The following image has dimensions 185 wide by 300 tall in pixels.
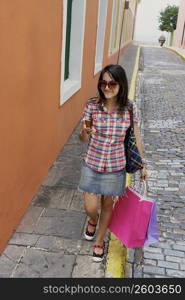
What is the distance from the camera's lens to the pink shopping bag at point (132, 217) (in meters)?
3.21

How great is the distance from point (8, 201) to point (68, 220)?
829 mm

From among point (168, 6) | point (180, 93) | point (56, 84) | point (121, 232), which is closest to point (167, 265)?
point (121, 232)

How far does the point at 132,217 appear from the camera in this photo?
128 inches

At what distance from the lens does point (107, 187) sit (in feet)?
10.3

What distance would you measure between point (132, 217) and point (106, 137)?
773mm

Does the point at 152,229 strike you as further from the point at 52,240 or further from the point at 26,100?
the point at 26,100

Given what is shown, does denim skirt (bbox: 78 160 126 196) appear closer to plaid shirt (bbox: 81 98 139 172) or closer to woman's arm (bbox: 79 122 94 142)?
plaid shirt (bbox: 81 98 139 172)

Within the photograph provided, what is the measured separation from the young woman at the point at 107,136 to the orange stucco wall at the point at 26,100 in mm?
711

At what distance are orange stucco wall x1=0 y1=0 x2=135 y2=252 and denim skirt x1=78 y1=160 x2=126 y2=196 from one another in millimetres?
752

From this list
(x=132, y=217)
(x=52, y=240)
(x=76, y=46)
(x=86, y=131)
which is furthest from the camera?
(x=76, y=46)

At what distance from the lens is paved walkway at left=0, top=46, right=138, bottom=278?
10.7 feet

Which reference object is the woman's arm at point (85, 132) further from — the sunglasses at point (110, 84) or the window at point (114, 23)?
the window at point (114, 23)

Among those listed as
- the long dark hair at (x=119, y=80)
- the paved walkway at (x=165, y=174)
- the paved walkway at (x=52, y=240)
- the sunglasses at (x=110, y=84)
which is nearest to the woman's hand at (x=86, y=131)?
the long dark hair at (x=119, y=80)

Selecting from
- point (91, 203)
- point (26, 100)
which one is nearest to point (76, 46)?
point (26, 100)
